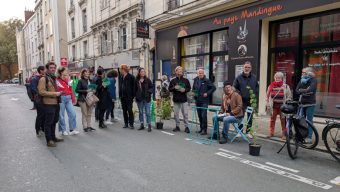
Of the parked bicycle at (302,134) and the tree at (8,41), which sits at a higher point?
the tree at (8,41)

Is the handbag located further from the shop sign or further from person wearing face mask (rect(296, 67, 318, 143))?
the shop sign

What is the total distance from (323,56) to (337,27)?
0.90 metres

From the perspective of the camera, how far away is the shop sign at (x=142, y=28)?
1421 cm

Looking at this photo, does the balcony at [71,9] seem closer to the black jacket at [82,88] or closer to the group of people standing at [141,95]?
the group of people standing at [141,95]

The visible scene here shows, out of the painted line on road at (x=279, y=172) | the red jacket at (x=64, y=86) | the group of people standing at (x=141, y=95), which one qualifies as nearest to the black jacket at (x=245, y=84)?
the group of people standing at (x=141, y=95)

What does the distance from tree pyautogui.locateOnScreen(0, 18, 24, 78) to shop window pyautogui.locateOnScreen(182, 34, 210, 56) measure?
214 ft

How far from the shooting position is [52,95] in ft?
18.9

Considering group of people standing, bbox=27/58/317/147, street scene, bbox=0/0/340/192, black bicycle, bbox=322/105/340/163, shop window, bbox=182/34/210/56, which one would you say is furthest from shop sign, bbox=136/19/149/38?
black bicycle, bbox=322/105/340/163

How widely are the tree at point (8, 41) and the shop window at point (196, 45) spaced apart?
214 feet

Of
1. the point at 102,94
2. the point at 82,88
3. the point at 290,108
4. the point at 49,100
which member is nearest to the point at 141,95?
the point at 102,94

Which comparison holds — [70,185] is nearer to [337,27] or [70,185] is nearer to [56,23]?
[337,27]

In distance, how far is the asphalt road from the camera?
3736 mm

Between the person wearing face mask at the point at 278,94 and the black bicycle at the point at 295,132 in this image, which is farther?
the person wearing face mask at the point at 278,94

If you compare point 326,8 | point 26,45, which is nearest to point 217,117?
point 326,8
